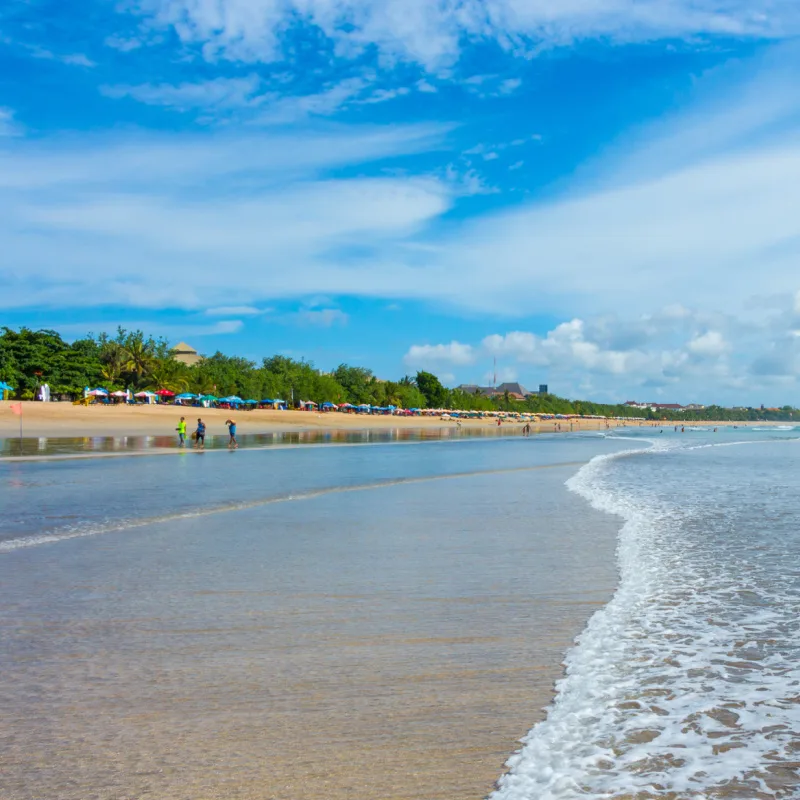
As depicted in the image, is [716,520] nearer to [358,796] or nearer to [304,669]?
[304,669]

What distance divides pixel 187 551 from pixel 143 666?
496 centimetres

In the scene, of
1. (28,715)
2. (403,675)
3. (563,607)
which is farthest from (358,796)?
(563,607)

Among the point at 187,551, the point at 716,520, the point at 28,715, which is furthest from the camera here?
the point at 716,520

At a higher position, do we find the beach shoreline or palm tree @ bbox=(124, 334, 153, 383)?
palm tree @ bbox=(124, 334, 153, 383)

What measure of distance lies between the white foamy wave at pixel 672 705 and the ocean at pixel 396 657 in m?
0.02

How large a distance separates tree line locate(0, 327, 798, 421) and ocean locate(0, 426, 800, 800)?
2710 inches

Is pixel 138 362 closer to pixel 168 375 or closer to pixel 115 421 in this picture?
pixel 168 375

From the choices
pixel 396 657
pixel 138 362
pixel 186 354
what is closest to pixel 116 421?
pixel 138 362

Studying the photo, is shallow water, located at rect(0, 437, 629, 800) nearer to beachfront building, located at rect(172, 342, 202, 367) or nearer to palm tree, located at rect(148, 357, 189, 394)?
palm tree, located at rect(148, 357, 189, 394)

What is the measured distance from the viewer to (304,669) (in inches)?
216

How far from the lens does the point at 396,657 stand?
580 cm

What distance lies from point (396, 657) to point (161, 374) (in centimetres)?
10046

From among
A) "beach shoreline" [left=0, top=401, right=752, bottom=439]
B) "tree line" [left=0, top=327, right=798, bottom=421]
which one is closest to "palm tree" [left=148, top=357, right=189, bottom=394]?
"tree line" [left=0, top=327, right=798, bottom=421]

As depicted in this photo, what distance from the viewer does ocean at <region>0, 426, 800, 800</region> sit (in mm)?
3955
